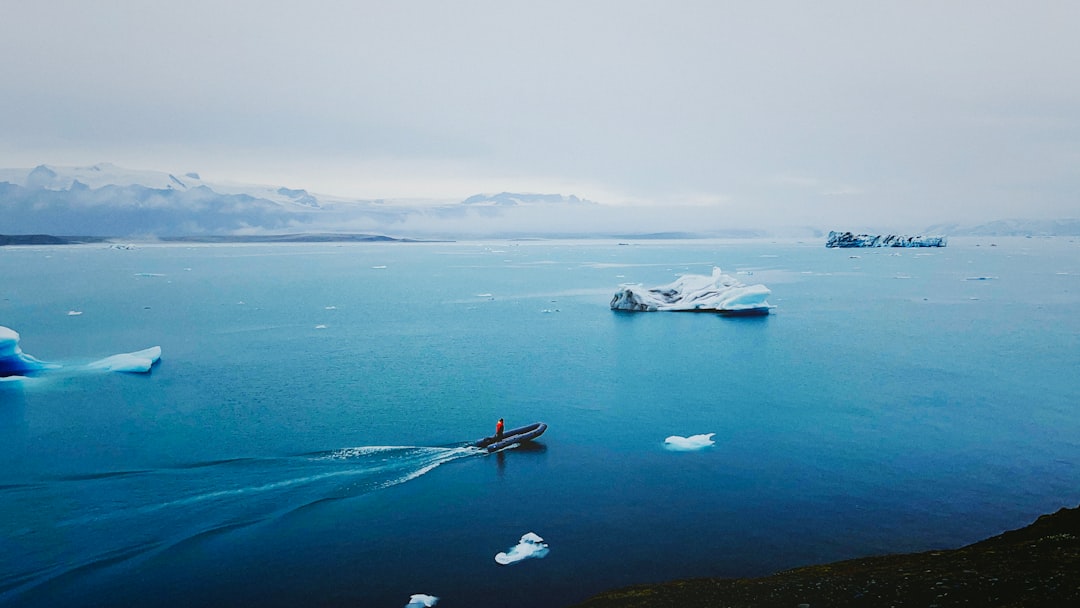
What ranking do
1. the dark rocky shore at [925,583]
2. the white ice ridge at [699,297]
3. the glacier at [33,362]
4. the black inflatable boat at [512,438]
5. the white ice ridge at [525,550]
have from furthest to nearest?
the white ice ridge at [699,297], the glacier at [33,362], the black inflatable boat at [512,438], the white ice ridge at [525,550], the dark rocky shore at [925,583]

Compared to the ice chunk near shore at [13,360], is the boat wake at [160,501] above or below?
below

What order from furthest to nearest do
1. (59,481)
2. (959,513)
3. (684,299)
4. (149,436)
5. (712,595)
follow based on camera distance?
(684,299) → (149,436) → (59,481) → (959,513) → (712,595)

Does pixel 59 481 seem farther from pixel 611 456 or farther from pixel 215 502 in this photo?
pixel 611 456

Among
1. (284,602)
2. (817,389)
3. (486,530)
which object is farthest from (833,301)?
(284,602)

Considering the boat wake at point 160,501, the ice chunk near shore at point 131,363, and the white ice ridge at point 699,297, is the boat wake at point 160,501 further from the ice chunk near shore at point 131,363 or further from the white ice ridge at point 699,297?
the white ice ridge at point 699,297

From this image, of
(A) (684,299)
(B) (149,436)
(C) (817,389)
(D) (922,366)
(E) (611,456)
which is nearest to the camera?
(E) (611,456)

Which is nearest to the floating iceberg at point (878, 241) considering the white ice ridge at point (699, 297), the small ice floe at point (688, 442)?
the white ice ridge at point (699, 297)

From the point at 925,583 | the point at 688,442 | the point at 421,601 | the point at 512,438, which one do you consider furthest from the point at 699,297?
the point at 421,601
